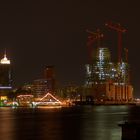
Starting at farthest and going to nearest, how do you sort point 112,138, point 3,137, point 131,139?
point 3,137
point 112,138
point 131,139

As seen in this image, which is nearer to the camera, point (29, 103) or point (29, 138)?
point (29, 138)

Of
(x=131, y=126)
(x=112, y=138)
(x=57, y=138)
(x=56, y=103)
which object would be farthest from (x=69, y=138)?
(x=56, y=103)

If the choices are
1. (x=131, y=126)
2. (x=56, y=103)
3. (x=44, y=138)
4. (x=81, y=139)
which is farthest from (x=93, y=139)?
(x=56, y=103)

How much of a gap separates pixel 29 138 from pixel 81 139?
448 centimetres

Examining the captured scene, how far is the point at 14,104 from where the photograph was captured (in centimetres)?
19338

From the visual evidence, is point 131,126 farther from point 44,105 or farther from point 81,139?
point 44,105

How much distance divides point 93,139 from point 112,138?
165cm

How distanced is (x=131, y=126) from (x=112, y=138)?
6.80 metres

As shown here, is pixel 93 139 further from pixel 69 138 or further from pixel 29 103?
pixel 29 103

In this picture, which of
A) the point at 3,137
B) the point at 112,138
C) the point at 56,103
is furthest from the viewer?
the point at 56,103

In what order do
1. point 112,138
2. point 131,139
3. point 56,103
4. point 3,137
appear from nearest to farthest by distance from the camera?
point 131,139
point 112,138
point 3,137
point 56,103

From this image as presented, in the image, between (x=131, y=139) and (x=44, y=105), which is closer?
(x=131, y=139)

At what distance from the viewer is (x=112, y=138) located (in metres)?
39.2

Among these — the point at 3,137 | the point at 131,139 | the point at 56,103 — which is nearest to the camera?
the point at 131,139
